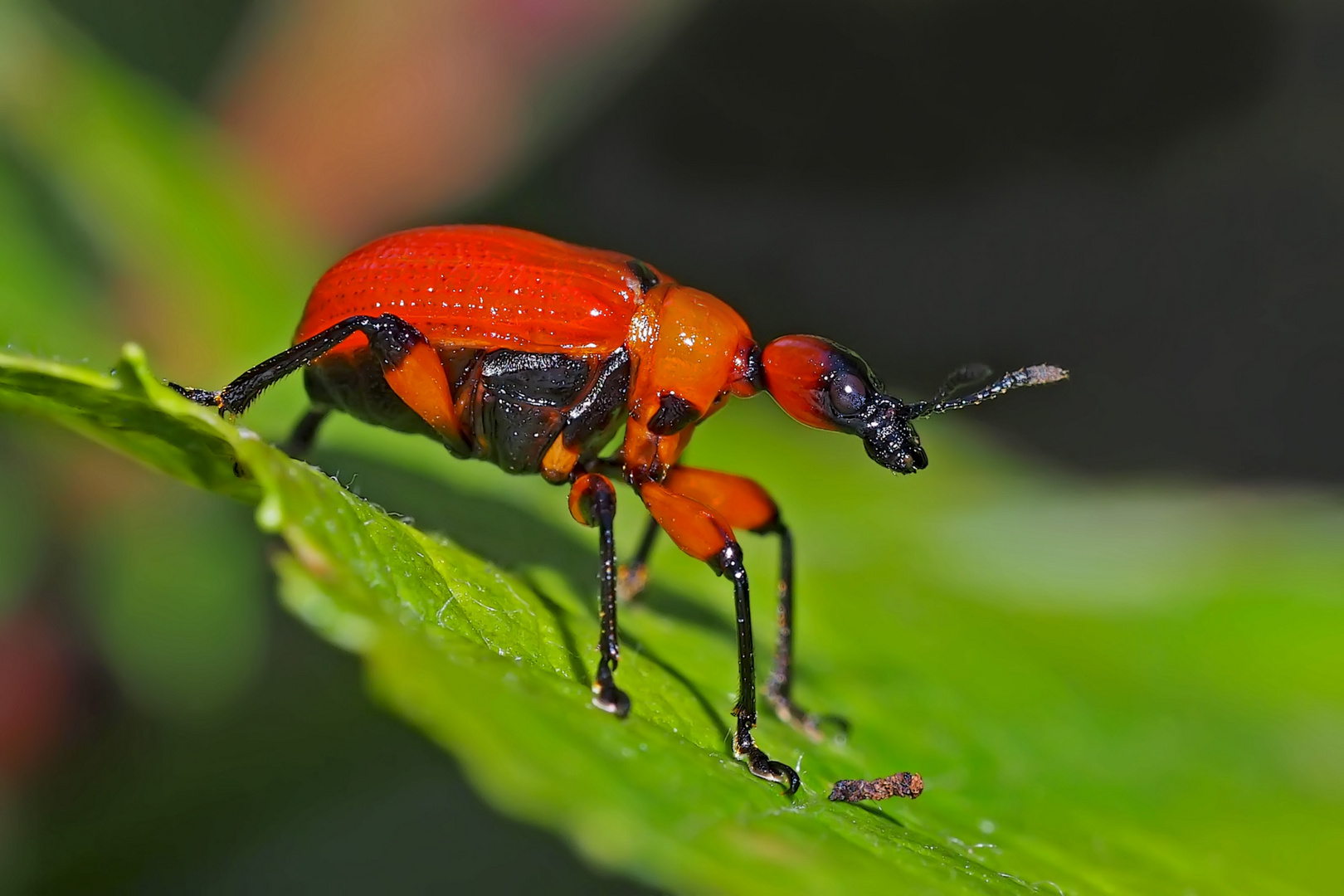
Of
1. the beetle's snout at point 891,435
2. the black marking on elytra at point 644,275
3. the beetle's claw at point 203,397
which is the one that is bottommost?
the beetle's claw at point 203,397

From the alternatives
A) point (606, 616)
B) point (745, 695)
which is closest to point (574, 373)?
point (606, 616)

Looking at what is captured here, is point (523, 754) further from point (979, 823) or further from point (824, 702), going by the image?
point (824, 702)

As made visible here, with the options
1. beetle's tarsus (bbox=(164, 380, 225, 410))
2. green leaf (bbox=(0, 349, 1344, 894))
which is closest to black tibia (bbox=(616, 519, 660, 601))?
green leaf (bbox=(0, 349, 1344, 894))

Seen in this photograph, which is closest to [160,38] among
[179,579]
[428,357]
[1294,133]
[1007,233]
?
[179,579]

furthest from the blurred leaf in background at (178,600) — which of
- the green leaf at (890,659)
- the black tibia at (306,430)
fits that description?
the black tibia at (306,430)

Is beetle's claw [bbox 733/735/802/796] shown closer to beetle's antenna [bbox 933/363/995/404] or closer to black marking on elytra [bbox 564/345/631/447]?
black marking on elytra [bbox 564/345/631/447]

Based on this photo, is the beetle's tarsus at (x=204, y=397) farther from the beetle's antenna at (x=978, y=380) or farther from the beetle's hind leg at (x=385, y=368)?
the beetle's antenna at (x=978, y=380)

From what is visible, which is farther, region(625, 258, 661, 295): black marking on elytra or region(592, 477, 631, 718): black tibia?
region(625, 258, 661, 295): black marking on elytra
